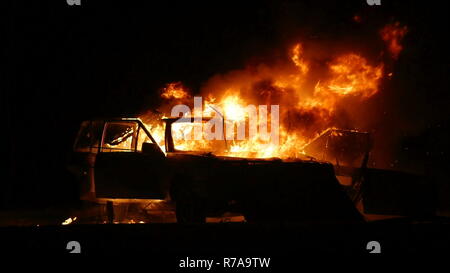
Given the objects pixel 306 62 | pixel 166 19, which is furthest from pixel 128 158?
pixel 166 19

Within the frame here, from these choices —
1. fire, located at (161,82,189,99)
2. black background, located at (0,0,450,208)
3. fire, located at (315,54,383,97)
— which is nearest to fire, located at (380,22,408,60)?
black background, located at (0,0,450,208)

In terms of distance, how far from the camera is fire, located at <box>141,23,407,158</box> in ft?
25.1

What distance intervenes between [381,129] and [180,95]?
668 cm

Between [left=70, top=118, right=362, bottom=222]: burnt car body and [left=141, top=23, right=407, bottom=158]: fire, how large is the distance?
0.93 metres

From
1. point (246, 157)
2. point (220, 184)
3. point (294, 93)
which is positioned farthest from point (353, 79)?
point (220, 184)

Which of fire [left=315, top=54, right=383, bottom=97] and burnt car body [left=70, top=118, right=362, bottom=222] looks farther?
fire [left=315, top=54, right=383, bottom=97]

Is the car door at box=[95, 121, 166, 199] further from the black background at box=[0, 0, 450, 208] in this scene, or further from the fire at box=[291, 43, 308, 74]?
the black background at box=[0, 0, 450, 208]

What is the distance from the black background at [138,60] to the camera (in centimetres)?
1251

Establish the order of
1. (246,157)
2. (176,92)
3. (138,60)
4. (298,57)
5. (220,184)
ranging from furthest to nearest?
(138,60) < (298,57) < (176,92) < (246,157) < (220,184)

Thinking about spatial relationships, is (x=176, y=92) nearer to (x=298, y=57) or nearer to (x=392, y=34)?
(x=298, y=57)

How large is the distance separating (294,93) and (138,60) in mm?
6370

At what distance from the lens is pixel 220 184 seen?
19.0 ft

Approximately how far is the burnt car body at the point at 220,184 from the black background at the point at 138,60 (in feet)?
22.7

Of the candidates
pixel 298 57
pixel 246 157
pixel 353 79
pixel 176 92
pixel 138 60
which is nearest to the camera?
pixel 246 157
